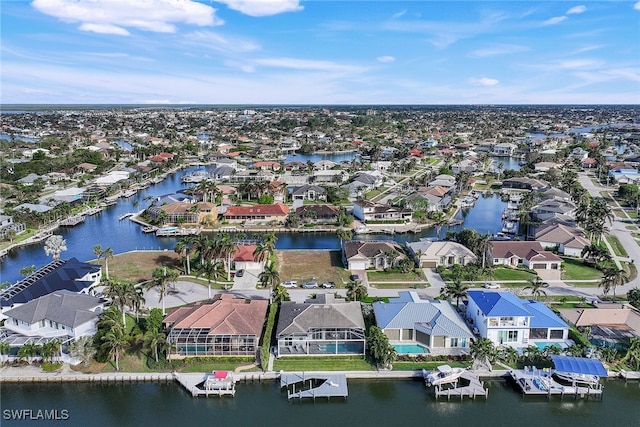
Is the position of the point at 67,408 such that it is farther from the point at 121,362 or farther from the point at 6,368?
the point at 6,368

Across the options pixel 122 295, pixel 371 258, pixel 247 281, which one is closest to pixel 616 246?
pixel 371 258

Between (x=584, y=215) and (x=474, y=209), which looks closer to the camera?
(x=584, y=215)

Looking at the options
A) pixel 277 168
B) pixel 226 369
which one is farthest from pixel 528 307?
pixel 277 168

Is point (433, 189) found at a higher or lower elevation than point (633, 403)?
higher

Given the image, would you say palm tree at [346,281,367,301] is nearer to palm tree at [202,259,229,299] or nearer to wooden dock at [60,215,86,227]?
palm tree at [202,259,229,299]

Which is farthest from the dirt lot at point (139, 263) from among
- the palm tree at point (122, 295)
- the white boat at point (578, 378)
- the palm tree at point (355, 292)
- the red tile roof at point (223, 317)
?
the white boat at point (578, 378)

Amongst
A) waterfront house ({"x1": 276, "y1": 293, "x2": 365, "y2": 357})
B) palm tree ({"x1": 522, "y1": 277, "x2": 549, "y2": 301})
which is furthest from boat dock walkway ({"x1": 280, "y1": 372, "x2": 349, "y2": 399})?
palm tree ({"x1": 522, "y1": 277, "x2": 549, "y2": 301})
